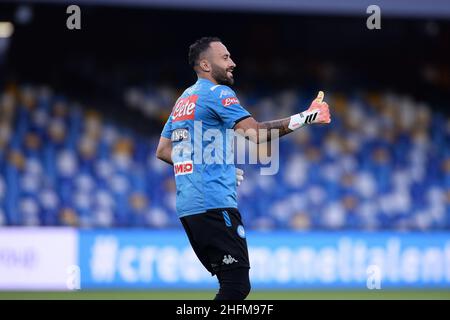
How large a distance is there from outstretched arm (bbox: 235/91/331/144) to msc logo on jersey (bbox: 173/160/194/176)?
381 mm

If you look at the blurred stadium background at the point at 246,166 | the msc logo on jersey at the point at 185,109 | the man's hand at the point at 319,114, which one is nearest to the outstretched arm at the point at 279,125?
the man's hand at the point at 319,114

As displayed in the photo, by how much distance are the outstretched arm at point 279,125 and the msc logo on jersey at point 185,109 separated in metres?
0.34

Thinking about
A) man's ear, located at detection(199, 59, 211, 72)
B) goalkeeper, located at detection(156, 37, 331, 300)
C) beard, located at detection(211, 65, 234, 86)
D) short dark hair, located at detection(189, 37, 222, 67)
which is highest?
short dark hair, located at detection(189, 37, 222, 67)

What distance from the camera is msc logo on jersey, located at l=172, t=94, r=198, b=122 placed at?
595 centimetres

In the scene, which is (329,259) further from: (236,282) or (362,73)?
(236,282)

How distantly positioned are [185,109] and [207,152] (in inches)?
14.3

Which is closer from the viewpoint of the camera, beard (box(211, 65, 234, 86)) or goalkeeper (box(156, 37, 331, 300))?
goalkeeper (box(156, 37, 331, 300))

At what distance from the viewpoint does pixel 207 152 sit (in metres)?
5.84

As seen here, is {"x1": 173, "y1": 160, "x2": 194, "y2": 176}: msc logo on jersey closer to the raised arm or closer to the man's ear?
the raised arm

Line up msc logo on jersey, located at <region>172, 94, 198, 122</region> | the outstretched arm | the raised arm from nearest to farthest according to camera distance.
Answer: the outstretched arm
msc logo on jersey, located at <region>172, 94, 198, 122</region>
the raised arm

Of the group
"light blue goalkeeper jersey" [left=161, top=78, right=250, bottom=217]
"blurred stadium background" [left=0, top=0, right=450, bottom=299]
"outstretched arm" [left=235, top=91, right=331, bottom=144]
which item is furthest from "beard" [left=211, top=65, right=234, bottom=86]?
"blurred stadium background" [left=0, top=0, right=450, bottom=299]

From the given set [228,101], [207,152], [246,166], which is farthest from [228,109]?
[246,166]

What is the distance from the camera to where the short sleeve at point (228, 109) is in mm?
5828

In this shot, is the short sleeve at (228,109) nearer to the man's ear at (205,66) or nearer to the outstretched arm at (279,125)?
the outstretched arm at (279,125)
